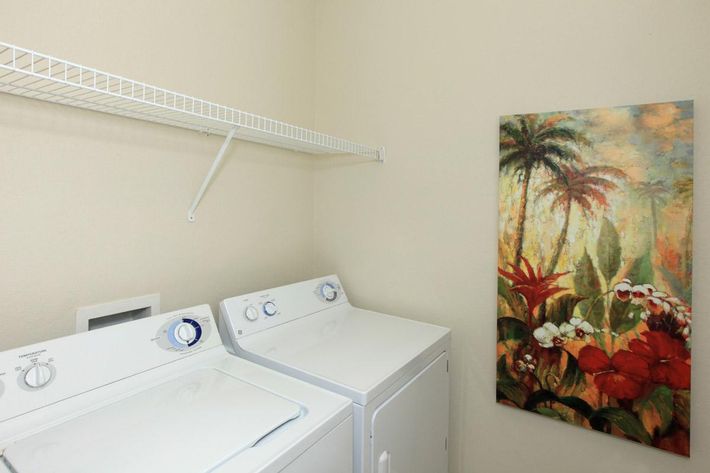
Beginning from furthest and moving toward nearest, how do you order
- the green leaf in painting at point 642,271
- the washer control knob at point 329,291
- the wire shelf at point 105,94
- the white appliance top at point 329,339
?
the washer control knob at point 329,291
the green leaf in painting at point 642,271
the white appliance top at point 329,339
the wire shelf at point 105,94

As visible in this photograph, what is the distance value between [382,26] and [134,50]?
1.15m

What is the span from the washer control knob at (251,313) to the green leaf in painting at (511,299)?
1.02m

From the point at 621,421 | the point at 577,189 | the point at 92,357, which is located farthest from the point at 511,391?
the point at 92,357

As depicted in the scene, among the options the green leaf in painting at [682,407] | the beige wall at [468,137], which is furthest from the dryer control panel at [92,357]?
the green leaf in painting at [682,407]

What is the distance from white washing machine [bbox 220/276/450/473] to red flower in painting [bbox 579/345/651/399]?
21.1 inches

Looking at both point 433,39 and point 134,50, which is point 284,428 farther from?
point 433,39

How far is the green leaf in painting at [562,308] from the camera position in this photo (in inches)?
56.9

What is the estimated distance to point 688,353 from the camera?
1.26 m

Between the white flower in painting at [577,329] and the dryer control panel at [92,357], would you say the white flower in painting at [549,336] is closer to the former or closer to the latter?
the white flower in painting at [577,329]

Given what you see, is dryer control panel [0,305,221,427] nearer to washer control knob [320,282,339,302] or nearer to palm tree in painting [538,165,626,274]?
washer control knob [320,282,339,302]

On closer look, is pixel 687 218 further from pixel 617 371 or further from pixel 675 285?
pixel 617 371

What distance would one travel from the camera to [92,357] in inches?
42.6

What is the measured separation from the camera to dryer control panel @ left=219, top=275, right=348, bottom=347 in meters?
1.46

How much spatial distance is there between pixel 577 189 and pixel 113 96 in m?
1.56
